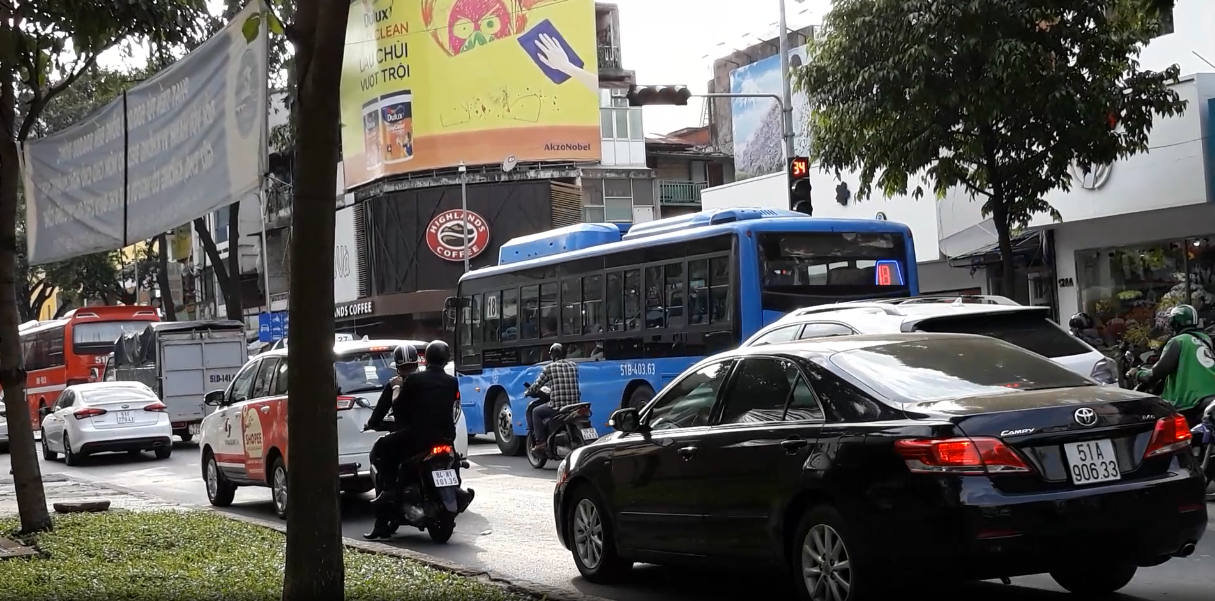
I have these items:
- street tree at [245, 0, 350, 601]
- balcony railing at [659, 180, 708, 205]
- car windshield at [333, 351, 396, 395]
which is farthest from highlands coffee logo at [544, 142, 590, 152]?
street tree at [245, 0, 350, 601]

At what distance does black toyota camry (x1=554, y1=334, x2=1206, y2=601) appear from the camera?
6.51 m

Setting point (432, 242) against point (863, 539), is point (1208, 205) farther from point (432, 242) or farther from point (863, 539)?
point (432, 242)

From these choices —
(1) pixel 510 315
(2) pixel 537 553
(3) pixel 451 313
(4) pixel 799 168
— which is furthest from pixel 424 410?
(4) pixel 799 168

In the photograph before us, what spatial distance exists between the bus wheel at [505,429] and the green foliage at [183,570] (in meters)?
8.79

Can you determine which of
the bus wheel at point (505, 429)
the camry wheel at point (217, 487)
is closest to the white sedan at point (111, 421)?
the bus wheel at point (505, 429)

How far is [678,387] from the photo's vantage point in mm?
Result: 8680

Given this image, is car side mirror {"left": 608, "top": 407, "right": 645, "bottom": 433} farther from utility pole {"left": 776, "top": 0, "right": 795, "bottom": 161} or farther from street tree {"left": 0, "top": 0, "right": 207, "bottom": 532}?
utility pole {"left": 776, "top": 0, "right": 795, "bottom": 161}

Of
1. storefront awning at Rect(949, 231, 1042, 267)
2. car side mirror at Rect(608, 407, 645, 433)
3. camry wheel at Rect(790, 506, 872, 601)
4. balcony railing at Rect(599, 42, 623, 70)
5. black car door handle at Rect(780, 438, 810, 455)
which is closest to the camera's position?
camry wheel at Rect(790, 506, 872, 601)

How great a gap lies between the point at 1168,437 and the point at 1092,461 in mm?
562

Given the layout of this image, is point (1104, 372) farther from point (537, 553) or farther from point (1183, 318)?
point (537, 553)

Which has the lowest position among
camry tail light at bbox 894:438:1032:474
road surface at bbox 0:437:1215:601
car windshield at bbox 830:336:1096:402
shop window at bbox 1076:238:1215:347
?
road surface at bbox 0:437:1215:601

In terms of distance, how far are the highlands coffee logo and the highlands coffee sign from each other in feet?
12.5

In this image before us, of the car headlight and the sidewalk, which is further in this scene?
the sidewalk

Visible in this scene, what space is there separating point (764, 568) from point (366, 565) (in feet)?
10.7
